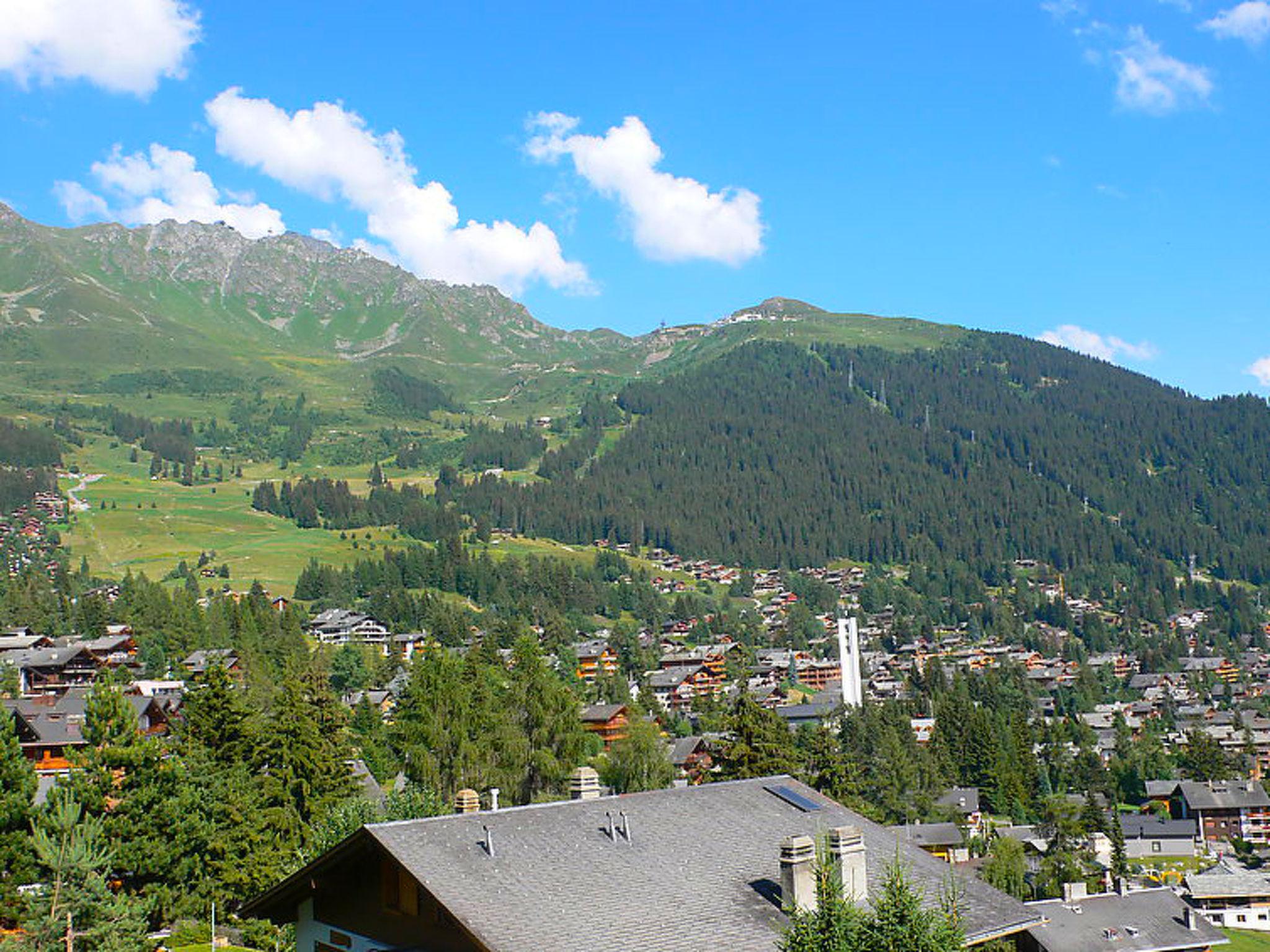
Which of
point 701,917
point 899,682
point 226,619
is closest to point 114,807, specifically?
point 701,917

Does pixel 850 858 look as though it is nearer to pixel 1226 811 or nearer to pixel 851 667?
pixel 1226 811

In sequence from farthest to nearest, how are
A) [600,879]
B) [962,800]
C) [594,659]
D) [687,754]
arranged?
1. [594,659]
2. [962,800]
3. [687,754]
4. [600,879]

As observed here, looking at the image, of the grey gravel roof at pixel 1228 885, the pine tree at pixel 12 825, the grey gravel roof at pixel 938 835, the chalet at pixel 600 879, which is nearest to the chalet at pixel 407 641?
the grey gravel roof at pixel 938 835

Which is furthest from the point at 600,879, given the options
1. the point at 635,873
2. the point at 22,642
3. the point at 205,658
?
the point at 22,642

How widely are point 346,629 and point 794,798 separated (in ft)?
514

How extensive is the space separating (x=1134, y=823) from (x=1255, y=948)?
34102 millimetres

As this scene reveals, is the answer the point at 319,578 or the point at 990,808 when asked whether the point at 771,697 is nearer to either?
the point at 990,808

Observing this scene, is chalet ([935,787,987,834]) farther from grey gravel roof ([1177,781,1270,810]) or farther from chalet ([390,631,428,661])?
chalet ([390,631,428,661])

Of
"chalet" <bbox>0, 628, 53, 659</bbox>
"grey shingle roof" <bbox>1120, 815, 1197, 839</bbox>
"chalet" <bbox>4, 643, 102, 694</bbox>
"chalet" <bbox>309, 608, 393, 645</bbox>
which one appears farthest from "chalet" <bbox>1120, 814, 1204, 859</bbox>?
"chalet" <bbox>0, 628, 53, 659</bbox>

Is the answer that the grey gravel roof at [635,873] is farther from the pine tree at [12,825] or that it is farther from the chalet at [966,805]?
the chalet at [966,805]

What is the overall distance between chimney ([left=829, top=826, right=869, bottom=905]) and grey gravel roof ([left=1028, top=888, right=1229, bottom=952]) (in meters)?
39.1

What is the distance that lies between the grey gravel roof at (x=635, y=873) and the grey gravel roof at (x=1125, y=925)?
3752 centimetres

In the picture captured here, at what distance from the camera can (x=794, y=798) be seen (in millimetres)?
22688

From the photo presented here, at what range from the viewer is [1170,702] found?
175 m
